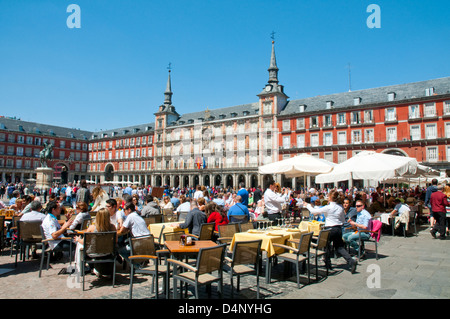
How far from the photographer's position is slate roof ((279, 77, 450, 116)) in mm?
30922

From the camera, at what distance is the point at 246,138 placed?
4222 centimetres

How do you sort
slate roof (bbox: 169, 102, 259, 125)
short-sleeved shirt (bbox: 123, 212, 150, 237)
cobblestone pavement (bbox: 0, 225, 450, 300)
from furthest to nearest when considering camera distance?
slate roof (bbox: 169, 102, 259, 125) < short-sleeved shirt (bbox: 123, 212, 150, 237) < cobblestone pavement (bbox: 0, 225, 450, 300)

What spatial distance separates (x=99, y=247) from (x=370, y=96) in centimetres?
3618

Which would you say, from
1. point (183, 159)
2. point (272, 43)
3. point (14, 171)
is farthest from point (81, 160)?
point (272, 43)

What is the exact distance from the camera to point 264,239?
15.9 feet

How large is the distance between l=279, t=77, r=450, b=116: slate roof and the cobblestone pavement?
30.8 meters

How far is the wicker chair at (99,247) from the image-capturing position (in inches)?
179

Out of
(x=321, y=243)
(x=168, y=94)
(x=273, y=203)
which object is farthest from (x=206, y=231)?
(x=168, y=94)

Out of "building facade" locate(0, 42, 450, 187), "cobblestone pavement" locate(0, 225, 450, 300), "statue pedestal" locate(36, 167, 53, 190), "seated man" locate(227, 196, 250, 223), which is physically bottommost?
"cobblestone pavement" locate(0, 225, 450, 300)

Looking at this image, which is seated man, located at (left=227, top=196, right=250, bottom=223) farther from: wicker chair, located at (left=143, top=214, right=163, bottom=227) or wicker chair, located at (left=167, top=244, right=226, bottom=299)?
wicker chair, located at (left=167, top=244, right=226, bottom=299)

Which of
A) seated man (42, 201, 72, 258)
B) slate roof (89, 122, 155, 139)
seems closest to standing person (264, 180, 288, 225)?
seated man (42, 201, 72, 258)

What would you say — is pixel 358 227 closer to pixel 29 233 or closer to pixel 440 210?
pixel 440 210

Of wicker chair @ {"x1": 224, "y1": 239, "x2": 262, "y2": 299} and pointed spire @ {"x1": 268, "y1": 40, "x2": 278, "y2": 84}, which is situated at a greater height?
pointed spire @ {"x1": 268, "y1": 40, "x2": 278, "y2": 84}

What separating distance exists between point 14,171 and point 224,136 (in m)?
38.7
